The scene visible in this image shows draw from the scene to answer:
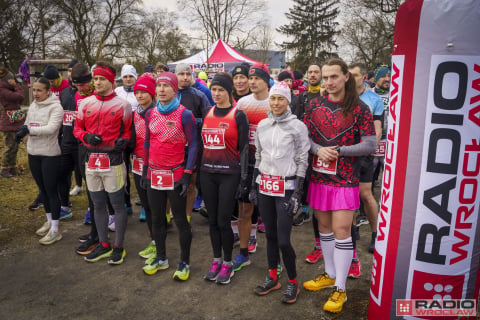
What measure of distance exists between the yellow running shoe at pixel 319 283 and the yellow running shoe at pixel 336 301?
352 mm

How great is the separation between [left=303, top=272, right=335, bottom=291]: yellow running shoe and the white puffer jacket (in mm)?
3804

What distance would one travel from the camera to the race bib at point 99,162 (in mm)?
4215

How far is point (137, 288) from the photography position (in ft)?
12.7

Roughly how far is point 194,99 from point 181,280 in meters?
2.47

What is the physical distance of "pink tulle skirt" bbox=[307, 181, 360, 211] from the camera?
10.8 ft

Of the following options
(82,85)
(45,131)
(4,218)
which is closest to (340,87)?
(82,85)

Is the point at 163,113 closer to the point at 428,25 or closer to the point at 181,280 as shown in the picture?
the point at 181,280

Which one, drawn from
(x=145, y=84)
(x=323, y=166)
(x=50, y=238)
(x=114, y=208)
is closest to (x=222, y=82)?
(x=145, y=84)

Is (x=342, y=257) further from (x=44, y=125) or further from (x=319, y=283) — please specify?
(x=44, y=125)

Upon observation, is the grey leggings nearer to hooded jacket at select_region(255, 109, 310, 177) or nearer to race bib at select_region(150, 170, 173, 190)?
race bib at select_region(150, 170, 173, 190)

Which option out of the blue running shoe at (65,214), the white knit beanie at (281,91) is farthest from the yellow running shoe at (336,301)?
the blue running shoe at (65,214)

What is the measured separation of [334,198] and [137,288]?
237 cm

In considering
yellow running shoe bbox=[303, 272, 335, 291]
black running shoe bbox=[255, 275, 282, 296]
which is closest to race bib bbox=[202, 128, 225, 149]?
black running shoe bbox=[255, 275, 282, 296]

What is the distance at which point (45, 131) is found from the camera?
4777 mm
